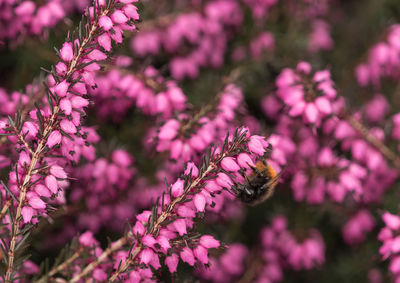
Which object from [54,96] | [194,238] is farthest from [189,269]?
[54,96]

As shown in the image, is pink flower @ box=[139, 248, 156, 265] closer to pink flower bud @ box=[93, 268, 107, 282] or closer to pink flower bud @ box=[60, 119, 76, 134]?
pink flower bud @ box=[93, 268, 107, 282]

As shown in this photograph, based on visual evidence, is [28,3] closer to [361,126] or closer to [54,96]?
[54,96]

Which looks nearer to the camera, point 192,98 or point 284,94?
point 284,94

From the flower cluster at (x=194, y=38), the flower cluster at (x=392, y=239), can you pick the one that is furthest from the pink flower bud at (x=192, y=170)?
the flower cluster at (x=194, y=38)

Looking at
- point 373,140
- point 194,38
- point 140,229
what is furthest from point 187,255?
point 194,38

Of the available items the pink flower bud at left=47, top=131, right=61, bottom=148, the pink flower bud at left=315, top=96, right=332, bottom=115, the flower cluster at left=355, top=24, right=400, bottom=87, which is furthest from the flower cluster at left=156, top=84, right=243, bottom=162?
the flower cluster at left=355, top=24, right=400, bottom=87

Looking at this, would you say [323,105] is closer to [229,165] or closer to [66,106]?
[229,165]

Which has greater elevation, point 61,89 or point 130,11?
point 130,11
